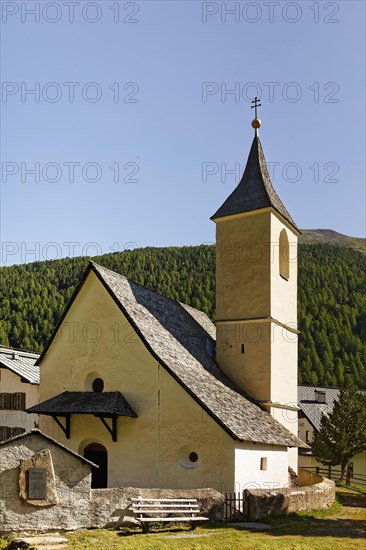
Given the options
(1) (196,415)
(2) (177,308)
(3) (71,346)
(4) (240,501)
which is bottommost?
(4) (240,501)

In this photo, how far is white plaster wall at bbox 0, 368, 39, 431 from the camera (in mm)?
38438

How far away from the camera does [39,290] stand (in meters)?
104

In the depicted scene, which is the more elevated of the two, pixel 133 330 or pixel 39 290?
pixel 39 290

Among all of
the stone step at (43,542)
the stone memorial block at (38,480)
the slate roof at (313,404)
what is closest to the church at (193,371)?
the stone memorial block at (38,480)

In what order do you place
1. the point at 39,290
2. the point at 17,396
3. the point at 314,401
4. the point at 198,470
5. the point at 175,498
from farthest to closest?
the point at 39,290
the point at 314,401
the point at 17,396
the point at 198,470
the point at 175,498

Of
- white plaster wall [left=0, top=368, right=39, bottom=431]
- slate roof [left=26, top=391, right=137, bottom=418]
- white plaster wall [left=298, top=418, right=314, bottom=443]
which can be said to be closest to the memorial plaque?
slate roof [left=26, top=391, right=137, bottom=418]

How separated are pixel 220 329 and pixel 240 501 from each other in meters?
8.93

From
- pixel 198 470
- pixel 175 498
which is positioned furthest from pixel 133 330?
pixel 175 498

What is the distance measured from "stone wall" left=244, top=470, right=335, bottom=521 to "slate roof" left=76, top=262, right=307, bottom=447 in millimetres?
1789

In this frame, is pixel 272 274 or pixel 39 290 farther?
pixel 39 290

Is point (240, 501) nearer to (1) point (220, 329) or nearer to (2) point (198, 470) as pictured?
(2) point (198, 470)

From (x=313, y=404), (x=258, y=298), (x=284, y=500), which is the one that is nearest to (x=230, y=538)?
(x=284, y=500)

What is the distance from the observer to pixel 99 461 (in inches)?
873

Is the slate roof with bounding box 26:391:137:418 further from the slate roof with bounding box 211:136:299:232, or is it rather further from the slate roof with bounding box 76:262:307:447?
the slate roof with bounding box 211:136:299:232
